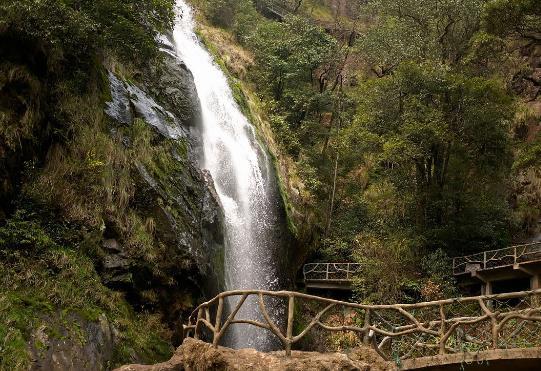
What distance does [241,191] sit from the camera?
16.7 metres

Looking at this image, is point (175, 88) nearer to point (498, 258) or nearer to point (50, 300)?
point (50, 300)

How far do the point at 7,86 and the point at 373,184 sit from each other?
641 inches

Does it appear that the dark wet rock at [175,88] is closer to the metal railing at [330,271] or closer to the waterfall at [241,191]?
the waterfall at [241,191]

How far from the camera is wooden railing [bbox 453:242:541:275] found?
17.1 metres

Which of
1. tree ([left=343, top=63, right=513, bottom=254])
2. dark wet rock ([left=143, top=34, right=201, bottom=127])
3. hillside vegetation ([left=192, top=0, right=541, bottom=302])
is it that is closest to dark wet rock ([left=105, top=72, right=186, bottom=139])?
dark wet rock ([left=143, top=34, right=201, bottom=127])

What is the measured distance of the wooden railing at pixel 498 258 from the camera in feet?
56.2

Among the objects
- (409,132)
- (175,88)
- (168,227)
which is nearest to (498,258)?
(409,132)

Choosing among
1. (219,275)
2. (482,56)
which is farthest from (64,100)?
(482,56)

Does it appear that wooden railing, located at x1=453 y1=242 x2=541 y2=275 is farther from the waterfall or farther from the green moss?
the green moss

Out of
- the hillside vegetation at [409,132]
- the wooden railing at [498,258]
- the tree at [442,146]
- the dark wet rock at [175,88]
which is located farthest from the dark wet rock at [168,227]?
the wooden railing at [498,258]

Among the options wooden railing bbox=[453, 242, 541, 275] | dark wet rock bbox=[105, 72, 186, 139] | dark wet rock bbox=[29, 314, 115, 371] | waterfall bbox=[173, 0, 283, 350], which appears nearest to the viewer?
dark wet rock bbox=[29, 314, 115, 371]

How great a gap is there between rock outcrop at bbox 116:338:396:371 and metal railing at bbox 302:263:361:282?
41.0 ft

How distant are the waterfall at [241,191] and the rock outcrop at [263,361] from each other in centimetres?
661

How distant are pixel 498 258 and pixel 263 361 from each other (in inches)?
537
